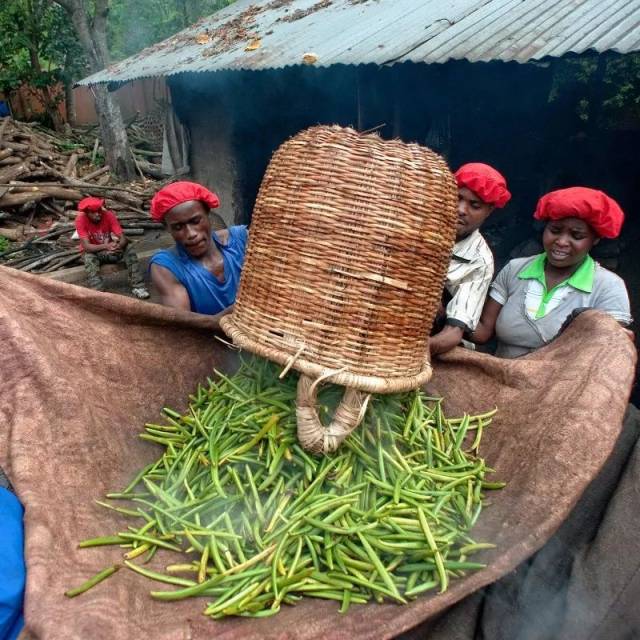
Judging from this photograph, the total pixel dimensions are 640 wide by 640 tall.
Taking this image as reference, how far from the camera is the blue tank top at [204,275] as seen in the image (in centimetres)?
321

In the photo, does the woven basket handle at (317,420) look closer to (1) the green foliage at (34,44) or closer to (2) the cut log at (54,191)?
(2) the cut log at (54,191)

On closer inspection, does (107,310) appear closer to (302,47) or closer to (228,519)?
(228,519)

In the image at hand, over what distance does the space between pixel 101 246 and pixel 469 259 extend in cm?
664

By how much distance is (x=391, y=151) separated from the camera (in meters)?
1.88

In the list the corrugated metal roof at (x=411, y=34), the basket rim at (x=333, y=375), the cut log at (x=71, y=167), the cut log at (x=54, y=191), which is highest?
the corrugated metal roof at (x=411, y=34)

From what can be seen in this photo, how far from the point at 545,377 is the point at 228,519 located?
62.1 inches

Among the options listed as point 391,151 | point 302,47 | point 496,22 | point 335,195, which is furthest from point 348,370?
point 302,47

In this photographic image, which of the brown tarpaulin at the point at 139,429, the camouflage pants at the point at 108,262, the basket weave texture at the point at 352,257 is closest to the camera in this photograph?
the brown tarpaulin at the point at 139,429

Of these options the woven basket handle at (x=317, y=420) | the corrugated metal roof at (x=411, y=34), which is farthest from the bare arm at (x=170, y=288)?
the corrugated metal roof at (x=411, y=34)

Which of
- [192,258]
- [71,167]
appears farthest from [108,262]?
[71,167]

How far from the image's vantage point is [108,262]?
816cm

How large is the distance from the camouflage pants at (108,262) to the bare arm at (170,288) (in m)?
5.27

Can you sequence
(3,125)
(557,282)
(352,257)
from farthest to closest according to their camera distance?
(3,125) → (557,282) → (352,257)

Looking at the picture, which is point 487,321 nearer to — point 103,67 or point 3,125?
point 103,67
